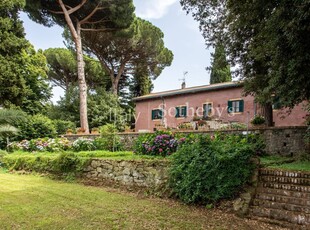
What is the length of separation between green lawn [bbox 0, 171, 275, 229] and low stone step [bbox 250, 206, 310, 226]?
0.90 ft

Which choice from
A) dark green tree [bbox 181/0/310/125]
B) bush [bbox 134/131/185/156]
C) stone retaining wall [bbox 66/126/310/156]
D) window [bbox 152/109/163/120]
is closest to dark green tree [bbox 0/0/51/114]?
bush [bbox 134/131/185/156]

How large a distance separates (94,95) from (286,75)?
68.7ft

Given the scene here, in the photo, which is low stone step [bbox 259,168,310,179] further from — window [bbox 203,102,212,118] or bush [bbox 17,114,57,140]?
window [bbox 203,102,212,118]

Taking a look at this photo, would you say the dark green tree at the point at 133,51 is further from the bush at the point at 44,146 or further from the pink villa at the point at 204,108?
the bush at the point at 44,146

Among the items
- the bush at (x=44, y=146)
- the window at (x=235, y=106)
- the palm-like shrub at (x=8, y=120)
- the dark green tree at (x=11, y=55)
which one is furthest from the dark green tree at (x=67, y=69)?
the window at (x=235, y=106)

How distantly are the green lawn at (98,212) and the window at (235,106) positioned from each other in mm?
13338

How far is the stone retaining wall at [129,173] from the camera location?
653 centimetres

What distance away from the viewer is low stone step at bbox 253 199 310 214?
14.7 ft

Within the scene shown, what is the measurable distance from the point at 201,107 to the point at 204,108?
0.27 metres

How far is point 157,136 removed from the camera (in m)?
8.77

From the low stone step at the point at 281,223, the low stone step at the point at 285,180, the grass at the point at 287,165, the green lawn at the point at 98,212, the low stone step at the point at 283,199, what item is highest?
the grass at the point at 287,165

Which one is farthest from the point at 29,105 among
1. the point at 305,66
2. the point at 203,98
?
the point at 305,66

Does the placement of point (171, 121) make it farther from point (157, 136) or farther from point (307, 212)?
point (307, 212)

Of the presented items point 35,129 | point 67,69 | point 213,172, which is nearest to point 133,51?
point 67,69
